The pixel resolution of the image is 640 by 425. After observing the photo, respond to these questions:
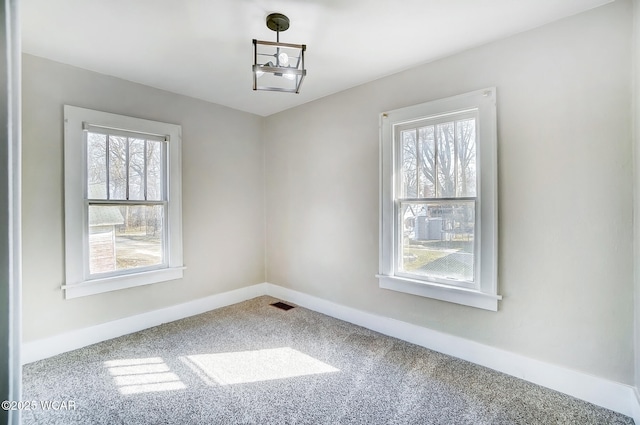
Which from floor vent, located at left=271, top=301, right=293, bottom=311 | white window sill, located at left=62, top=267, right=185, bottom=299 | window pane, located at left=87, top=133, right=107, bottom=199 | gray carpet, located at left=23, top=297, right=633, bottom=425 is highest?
window pane, located at left=87, top=133, right=107, bottom=199

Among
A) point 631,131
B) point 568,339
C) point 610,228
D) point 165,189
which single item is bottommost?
point 568,339

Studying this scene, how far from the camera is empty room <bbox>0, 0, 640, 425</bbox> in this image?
1915 mm

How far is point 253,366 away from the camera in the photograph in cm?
239

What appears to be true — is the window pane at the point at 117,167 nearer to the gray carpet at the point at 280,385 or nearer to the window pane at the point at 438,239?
the gray carpet at the point at 280,385

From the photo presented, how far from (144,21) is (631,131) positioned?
3187 millimetres

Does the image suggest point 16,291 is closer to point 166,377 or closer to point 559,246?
point 166,377

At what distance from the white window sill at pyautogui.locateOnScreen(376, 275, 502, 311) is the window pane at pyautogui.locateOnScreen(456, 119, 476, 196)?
795 mm

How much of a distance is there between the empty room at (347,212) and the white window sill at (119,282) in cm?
3

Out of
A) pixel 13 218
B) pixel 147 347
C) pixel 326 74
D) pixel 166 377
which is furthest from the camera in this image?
pixel 326 74

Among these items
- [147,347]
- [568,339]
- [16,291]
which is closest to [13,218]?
[16,291]

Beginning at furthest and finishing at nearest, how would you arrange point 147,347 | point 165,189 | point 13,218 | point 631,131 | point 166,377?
point 165,189, point 147,347, point 166,377, point 631,131, point 13,218

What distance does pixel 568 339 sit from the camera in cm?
205

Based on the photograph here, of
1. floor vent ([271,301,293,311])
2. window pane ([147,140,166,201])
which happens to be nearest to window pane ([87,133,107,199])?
window pane ([147,140,166,201])

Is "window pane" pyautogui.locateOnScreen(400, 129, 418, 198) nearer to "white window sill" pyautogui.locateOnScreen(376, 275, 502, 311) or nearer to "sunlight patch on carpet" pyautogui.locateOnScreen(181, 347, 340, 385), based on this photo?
"white window sill" pyautogui.locateOnScreen(376, 275, 502, 311)
